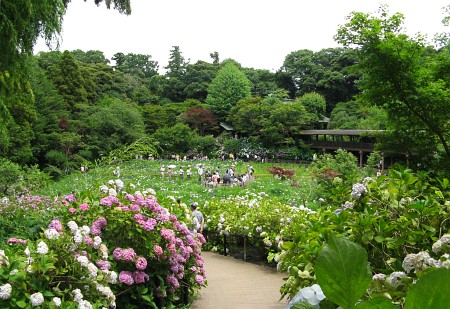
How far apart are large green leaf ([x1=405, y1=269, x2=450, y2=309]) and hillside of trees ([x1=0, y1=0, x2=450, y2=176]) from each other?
624cm

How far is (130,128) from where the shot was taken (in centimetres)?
2644

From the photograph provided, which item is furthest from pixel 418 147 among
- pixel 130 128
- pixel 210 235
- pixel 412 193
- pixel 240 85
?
pixel 240 85

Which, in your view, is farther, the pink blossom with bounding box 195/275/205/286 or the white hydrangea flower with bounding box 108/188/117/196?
the pink blossom with bounding box 195/275/205/286

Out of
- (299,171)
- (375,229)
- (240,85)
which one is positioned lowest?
(299,171)

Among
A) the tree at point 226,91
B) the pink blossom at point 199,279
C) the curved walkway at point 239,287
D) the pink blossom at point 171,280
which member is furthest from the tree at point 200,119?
the pink blossom at point 171,280

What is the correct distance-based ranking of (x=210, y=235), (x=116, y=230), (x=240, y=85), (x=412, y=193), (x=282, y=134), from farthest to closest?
1. (x=240, y=85)
2. (x=282, y=134)
3. (x=210, y=235)
4. (x=116, y=230)
5. (x=412, y=193)

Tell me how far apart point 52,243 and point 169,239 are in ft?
3.88

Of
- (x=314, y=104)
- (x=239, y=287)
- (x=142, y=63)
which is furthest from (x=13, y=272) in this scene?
(x=142, y=63)

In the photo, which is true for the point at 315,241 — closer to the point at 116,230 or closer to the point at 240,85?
the point at 116,230

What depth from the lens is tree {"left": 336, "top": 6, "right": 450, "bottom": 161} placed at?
274 inches

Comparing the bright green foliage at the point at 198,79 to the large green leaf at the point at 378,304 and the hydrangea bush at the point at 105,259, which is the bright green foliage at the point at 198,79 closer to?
the hydrangea bush at the point at 105,259

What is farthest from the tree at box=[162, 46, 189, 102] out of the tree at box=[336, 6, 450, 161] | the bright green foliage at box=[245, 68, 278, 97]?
the tree at box=[336, 6, 450, 161]

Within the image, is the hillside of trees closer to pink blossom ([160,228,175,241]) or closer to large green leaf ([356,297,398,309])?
pink blossom ([160,228,175,241])

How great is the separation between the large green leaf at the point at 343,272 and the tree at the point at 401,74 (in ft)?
23.8
